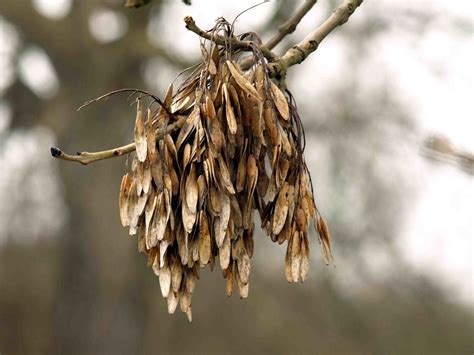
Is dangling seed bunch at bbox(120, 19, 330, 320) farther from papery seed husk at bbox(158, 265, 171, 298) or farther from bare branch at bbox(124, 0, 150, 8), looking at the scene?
bare branch at bbox(124, 0, 150, 8)

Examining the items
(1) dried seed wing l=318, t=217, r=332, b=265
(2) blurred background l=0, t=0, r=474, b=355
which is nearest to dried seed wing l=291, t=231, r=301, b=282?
(1) dried seed wing l=318, t=217, r=332, b=265

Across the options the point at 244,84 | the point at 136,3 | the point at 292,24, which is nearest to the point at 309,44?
the point at 244,84

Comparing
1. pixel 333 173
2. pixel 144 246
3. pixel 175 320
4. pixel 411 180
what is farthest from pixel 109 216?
pixel 144 246

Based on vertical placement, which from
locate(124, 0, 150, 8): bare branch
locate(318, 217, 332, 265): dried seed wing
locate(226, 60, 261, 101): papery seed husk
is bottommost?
locate(318, 217, 332, 265): dried seed wing

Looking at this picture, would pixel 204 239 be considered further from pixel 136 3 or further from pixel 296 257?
pixel 136 3

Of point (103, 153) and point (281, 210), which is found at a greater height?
point (103, 153)

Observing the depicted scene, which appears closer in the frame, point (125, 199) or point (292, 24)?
point (125, 199)

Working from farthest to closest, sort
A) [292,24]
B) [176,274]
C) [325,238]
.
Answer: [292,24] < [325,238] < [176,274]
